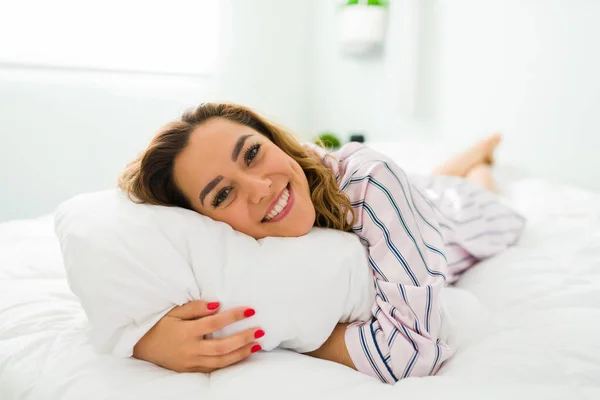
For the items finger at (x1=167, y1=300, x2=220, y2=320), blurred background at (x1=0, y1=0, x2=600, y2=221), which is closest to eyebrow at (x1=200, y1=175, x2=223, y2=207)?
finger at (x1=167, y1=300, x2=220, y2=320)

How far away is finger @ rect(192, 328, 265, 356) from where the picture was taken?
28.4 inches

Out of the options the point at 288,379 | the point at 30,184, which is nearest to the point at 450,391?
the point at 288,379

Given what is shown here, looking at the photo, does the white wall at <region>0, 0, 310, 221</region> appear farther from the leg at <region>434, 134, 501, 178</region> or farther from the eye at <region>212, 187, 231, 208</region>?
the leg at <region>434, 134, 501, 178</region>

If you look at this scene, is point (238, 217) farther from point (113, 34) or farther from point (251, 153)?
point (113, 34)

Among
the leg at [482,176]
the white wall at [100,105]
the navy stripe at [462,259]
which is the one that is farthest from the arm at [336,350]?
the leg at [482,176]

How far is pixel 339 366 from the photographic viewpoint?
75cm

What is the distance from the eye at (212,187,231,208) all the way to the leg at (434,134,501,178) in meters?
1.12

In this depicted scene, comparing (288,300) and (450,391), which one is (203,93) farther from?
(450,391)

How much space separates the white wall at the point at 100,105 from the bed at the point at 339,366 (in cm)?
72

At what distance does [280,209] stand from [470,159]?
1148mm

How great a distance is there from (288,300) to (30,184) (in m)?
1.53

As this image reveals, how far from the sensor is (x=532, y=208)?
5.09 ft

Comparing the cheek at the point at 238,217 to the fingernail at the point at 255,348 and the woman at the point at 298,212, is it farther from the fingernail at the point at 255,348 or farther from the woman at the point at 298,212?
the fingernail at the point at 255,348

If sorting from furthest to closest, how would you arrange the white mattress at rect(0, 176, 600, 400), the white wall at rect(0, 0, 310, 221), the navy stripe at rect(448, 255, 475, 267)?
the white wall at rect(0, 0, 310, 221)
the navy stripe at rect(448, 255, 475, 267)
the white mattress at rect(0, 176, 600, 400)
